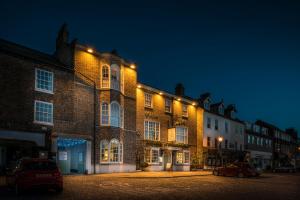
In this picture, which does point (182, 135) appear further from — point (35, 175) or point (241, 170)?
point (35, 175)

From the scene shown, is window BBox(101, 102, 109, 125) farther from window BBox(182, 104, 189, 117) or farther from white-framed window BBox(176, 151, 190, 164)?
window BBox(182, 104, 189, 117)

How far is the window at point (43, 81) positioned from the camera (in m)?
27.1

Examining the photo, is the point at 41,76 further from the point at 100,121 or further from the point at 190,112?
the point at 190,112

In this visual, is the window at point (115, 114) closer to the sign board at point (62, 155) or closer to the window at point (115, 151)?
the window at point (115, 151)

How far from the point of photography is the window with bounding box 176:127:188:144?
4329 centimetres

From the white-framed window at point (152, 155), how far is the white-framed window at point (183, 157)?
455cm

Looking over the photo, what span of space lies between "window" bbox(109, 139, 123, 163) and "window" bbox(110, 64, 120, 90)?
5207 millimetres

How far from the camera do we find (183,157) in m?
44.0

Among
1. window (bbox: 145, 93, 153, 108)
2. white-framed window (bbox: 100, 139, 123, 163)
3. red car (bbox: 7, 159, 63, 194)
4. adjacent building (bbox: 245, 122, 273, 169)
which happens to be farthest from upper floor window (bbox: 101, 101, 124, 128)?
adjacent building (bbox: 245, 122, 273, 169)

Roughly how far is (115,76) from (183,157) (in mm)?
16188

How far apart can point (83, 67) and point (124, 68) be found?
517cm

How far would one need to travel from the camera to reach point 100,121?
3166 cm

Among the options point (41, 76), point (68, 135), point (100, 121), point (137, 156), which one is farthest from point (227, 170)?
point (41, 76)

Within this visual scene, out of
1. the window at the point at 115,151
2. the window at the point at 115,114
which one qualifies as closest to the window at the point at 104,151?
the window at the point at 115,151
